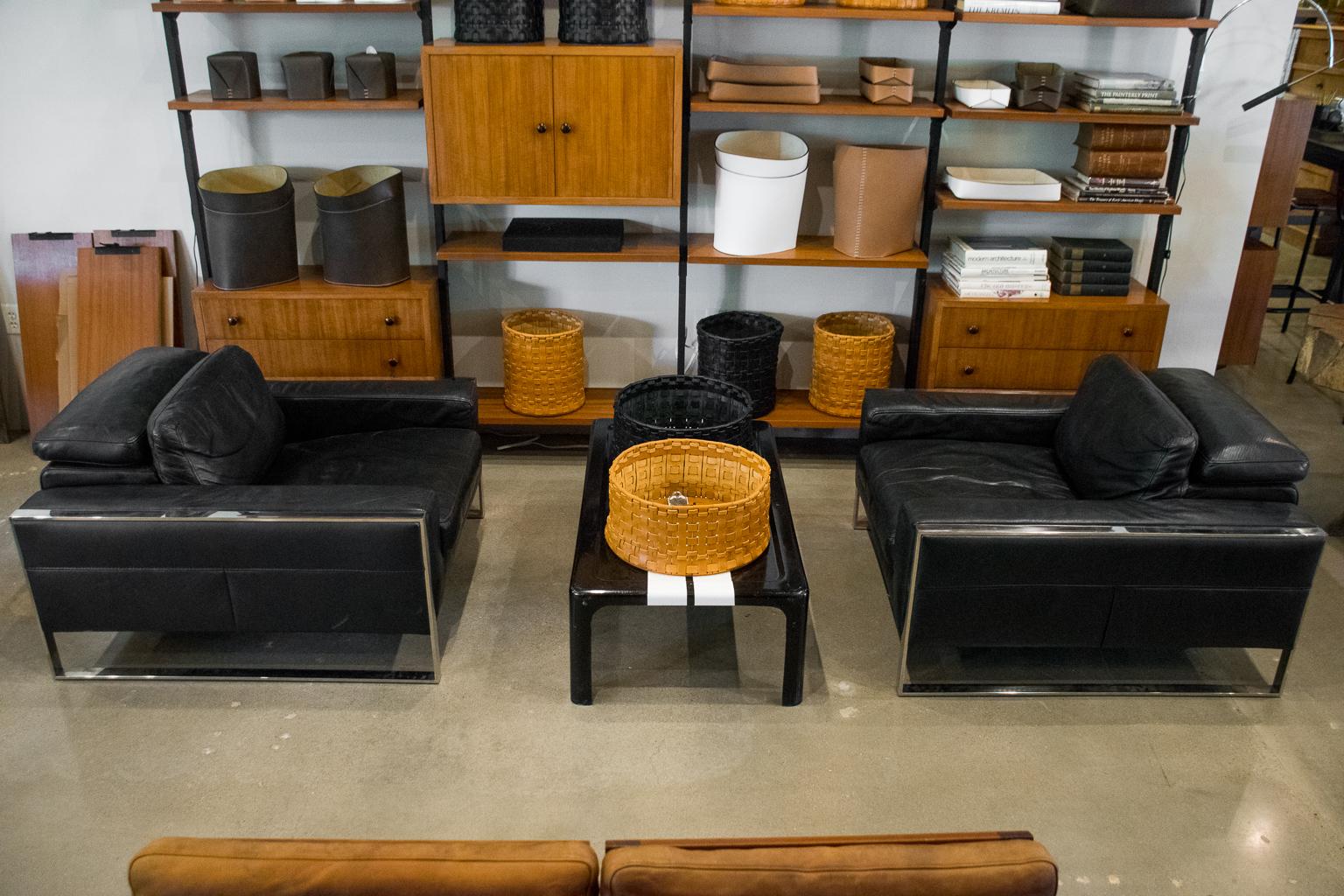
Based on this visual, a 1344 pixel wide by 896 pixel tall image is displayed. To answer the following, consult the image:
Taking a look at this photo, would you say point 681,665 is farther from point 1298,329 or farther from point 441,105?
point 1298,329

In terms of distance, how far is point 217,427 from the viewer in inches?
121

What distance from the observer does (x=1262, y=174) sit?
16.3 ft

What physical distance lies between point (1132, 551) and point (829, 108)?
6.12 ft

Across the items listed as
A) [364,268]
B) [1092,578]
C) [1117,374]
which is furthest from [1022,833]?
[364,268]

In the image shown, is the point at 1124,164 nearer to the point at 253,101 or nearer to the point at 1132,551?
the point at 1132,551

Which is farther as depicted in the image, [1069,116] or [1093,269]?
[1093,269]

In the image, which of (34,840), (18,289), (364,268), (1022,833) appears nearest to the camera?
(1022,833)

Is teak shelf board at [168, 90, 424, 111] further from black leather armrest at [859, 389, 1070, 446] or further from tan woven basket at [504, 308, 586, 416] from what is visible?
black leather armrest at [859, 389, 1070, 446]

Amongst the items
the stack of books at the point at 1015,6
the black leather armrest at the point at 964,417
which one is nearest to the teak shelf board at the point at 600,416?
the black leather armrest at the point at 964,417

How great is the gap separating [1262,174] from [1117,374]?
7.48 feet

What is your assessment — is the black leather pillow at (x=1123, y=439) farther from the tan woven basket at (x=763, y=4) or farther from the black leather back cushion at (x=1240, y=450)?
the tan woven basket at (x=763, y=4)

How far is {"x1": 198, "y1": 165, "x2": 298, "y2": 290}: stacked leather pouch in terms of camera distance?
4043 millimetres

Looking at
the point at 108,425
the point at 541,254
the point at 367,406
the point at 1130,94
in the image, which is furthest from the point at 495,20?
the point at 1130,94

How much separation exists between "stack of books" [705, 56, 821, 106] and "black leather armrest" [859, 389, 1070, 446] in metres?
1.08
